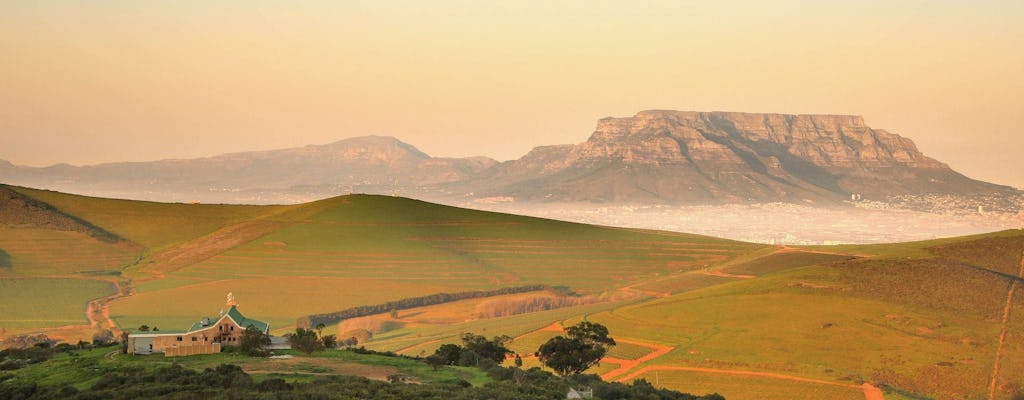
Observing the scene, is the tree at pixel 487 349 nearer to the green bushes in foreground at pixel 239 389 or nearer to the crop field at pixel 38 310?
the green bushes in foreground at pixel 239 389

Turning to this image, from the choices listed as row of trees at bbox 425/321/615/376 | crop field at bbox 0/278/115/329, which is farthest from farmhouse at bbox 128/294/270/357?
crop field at bbox 0/278/115/329

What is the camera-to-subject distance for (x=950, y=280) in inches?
6964

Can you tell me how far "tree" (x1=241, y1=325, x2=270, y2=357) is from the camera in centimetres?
9368

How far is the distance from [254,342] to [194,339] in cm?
677

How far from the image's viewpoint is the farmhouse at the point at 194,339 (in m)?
95.5

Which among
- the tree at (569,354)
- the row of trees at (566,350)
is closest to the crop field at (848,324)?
the row of trees at (566,350)

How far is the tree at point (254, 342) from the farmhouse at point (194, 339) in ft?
5.39

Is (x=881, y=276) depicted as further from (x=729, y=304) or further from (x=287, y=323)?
(x=287, y=323)

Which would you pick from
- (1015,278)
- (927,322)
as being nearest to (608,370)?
(927,322)

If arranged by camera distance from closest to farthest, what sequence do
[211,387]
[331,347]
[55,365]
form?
[211,387] < [55,365] < [331,347]

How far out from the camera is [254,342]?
9525 centimetres

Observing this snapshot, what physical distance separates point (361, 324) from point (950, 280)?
11306cm

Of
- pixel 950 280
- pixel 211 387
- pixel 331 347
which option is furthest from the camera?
pixel 950 280

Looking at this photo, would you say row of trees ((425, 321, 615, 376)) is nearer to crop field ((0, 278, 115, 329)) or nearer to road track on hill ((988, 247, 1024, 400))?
road track on hill ((988, 247, 1024, 400))
